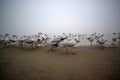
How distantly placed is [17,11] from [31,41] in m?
1.48

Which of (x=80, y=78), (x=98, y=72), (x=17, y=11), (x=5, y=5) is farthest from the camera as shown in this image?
(x=17, y=11)

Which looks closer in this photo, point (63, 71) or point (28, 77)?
point (28, 77)

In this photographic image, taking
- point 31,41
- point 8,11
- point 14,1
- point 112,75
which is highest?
point 14,1

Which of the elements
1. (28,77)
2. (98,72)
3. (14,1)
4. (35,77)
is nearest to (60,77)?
(35,77)

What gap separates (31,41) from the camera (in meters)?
5.39

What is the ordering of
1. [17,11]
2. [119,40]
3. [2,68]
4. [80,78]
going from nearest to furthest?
[80,78] < [2,68] < [17,11] < [119,40]

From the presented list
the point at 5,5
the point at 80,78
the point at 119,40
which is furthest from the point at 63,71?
the point at 119,40

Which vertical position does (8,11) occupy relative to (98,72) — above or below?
above

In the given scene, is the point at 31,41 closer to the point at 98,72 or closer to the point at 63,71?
the point at 63,71

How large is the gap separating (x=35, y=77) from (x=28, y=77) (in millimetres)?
141

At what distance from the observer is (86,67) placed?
9.12ft

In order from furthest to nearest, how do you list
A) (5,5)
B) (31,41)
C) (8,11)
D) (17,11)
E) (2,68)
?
(31,41) → (17,11) → (8,11) → (5,5) → (2,68)

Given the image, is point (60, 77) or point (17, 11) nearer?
point (60, 77)

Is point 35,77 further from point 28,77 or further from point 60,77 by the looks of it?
point 60,77
